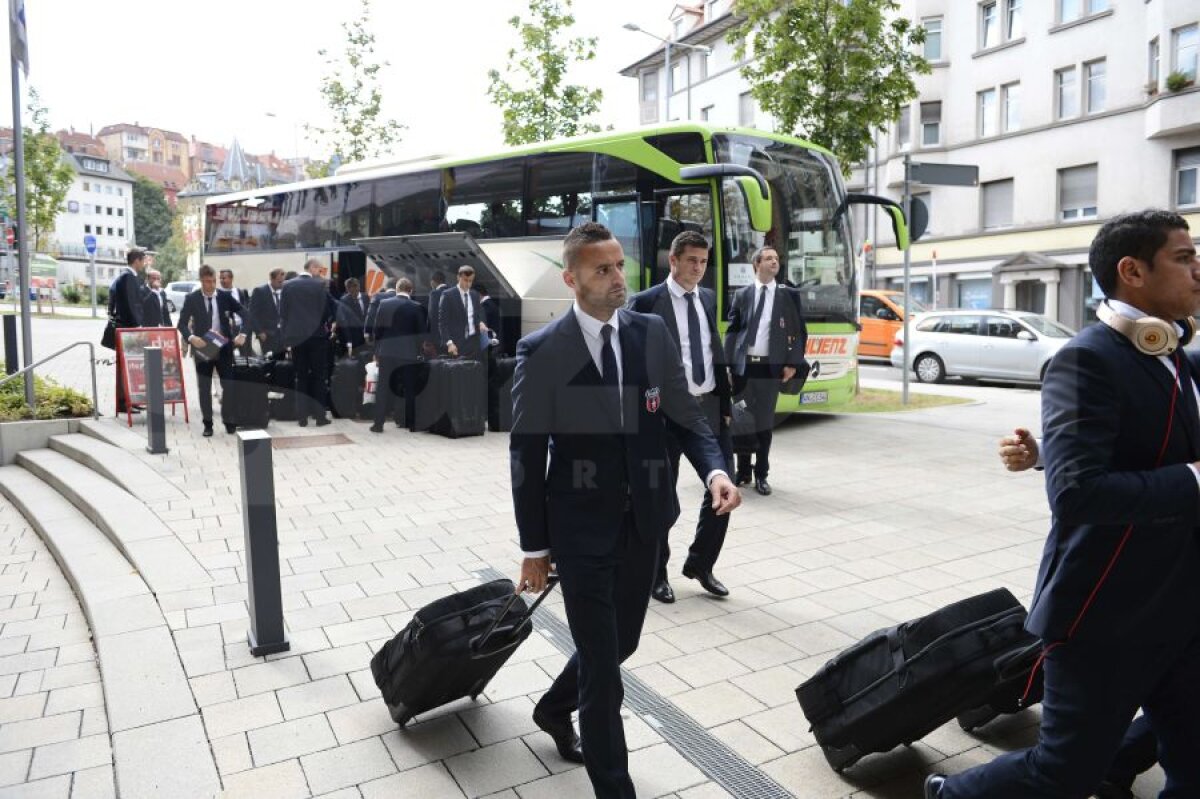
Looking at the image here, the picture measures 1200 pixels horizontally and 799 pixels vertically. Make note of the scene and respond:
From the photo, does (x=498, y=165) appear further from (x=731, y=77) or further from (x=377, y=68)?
(x=731, y=77)

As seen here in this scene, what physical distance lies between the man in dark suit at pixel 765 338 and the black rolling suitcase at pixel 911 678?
4.42 m

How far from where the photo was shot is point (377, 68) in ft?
90.1

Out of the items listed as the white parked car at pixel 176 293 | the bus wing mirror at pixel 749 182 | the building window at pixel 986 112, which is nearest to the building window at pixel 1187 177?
the building window at pixel 986 112

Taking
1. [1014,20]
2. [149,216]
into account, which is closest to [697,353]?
[1014,20]

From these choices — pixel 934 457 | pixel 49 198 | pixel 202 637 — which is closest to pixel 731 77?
pixel 49 198

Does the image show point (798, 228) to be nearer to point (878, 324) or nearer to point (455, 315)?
point (455, 315)

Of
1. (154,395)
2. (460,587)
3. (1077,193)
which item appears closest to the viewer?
(460,587)

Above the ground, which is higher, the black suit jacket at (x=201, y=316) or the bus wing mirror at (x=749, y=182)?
the bus wing mirror at (x=749, y=182)

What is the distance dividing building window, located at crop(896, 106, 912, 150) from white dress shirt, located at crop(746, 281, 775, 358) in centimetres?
3108

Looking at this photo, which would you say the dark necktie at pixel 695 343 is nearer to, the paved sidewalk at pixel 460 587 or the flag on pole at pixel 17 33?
the paved sidewalk at pixel 460 587

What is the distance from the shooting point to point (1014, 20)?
3275 centimetres

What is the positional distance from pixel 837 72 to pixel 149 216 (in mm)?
110744

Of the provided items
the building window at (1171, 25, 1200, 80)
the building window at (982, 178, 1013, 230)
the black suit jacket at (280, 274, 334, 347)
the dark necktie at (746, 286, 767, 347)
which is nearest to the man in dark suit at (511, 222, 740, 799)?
the dark necktie at (746, 286, 767, 347)

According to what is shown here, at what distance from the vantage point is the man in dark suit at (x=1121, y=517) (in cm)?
219
